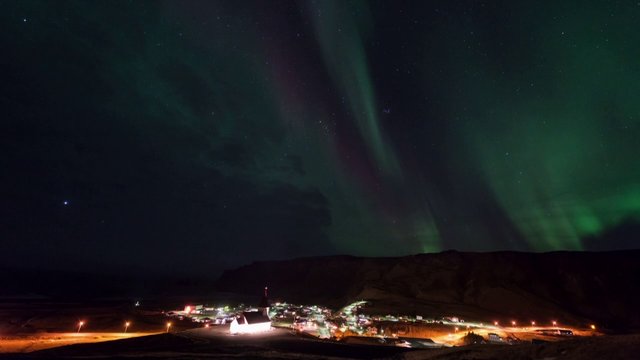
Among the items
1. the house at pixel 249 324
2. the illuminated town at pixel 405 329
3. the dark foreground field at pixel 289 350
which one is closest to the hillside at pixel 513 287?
the illuminated town at pixel 405 329

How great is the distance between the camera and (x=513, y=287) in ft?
414

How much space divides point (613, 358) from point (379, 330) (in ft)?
175

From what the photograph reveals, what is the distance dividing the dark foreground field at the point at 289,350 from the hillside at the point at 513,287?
2422 inches

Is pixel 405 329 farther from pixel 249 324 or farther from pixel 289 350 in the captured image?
pixel 289 350

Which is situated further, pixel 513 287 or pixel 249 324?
pixel 513 287

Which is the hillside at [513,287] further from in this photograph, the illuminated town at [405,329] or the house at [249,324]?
the house at [249,324]

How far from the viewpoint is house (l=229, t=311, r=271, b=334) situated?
5466cm

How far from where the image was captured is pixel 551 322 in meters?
96.8

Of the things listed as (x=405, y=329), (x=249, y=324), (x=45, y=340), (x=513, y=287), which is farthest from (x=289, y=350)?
(x=513, y=287)

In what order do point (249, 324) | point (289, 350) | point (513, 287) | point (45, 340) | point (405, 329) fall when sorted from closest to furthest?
point (289, 350) < point (249, 324) < point (45, 340) < point (405, 329) < point (513, 287)

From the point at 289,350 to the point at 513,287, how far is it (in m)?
117

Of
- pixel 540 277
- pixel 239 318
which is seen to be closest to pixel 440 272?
pixel 540 277

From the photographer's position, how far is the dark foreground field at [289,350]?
25312 millimetres

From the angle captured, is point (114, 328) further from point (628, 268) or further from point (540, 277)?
point (628, 268)
